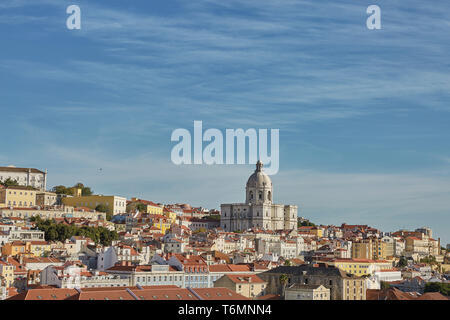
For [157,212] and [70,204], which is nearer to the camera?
[70,204]

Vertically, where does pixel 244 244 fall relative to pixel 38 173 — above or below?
below

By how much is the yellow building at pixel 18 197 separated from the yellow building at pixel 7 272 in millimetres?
28305

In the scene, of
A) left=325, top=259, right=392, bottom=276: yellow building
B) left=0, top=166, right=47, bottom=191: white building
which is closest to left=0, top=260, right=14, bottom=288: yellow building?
left=325, top=259, right=392, bottom=276: yellow building

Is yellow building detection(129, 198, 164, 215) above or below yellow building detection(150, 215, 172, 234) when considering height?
above

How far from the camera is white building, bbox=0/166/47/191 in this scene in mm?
82688

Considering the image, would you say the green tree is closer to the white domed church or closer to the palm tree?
the white domed church

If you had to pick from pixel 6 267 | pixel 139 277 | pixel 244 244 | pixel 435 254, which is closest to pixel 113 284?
pixel 139 277

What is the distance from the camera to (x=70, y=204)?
81.5 meters

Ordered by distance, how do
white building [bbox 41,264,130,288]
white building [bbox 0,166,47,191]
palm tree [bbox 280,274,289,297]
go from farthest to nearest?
white building [bbox 0,166,47,191], palm tree [bbox 280,274,289,297], white building [bbox 41,264,130,288]

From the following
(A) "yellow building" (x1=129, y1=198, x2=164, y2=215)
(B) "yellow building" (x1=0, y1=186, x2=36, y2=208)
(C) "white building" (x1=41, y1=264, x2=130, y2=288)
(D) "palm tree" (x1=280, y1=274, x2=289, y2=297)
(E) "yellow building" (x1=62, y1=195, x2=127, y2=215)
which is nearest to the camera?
(C) "white building" (x1=41, y1=264, x2=130, y2=288)

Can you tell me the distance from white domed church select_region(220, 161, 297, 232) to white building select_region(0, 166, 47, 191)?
2500cm

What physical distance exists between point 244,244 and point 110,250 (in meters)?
26.9
